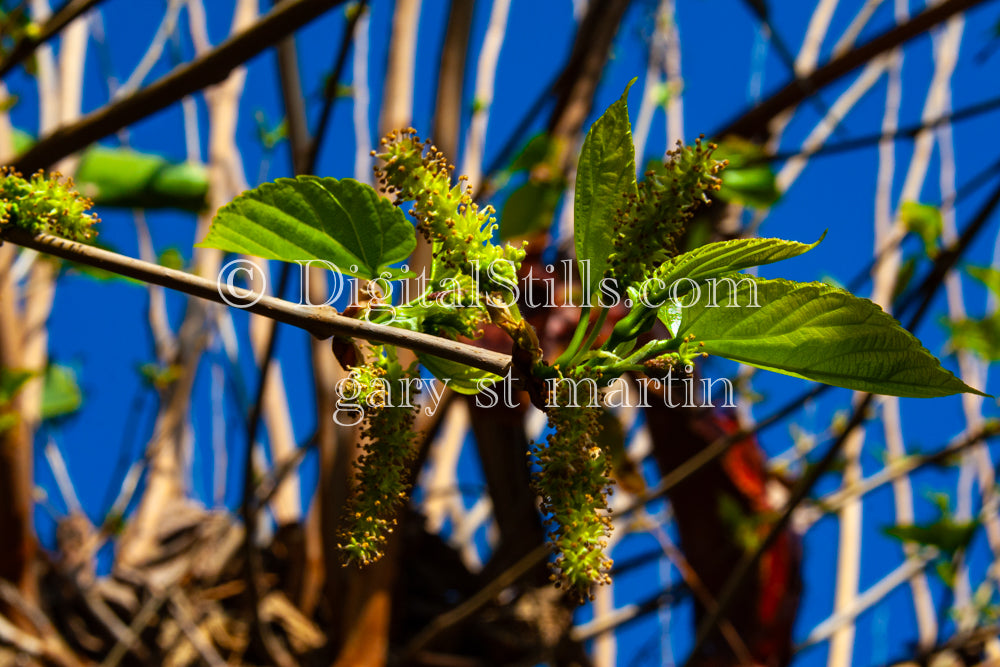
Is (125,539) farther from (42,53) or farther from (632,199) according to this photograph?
(632,199)

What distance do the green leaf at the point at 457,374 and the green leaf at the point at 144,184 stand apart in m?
1.16

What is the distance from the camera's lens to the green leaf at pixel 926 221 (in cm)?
95

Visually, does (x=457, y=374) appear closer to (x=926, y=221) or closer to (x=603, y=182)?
(x=603, y=182)

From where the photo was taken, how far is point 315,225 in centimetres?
38

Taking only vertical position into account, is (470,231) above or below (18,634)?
above

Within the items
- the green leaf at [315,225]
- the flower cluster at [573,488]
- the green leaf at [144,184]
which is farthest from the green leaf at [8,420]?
the flower cluster at [573,488]

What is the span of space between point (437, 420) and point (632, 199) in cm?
72

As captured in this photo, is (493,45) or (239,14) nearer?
(239,14)

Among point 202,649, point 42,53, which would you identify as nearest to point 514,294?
point 202,649

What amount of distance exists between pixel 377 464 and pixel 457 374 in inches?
2.7

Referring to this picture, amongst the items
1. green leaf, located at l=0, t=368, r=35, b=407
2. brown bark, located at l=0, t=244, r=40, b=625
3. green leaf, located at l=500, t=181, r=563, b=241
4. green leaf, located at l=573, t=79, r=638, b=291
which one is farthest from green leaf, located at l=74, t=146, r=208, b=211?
green leaf, located at l=573, t=79, r=638, b=291

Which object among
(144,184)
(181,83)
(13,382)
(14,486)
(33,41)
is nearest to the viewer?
(181,83)

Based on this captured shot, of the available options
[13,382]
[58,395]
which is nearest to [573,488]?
[13,382]

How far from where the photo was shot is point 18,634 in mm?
1103
